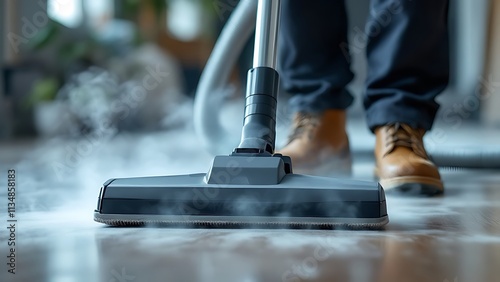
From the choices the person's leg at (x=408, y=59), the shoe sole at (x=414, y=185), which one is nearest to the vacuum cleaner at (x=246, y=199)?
the shoe sole at (x=414, y=185)

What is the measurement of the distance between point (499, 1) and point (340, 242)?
312cm

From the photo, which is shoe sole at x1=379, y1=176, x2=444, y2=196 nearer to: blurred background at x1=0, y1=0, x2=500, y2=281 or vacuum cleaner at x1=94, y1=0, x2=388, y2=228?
blurred background at x1=0, y1=0, x2=500, y2=281

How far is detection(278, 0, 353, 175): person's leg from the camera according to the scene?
131 centimetres

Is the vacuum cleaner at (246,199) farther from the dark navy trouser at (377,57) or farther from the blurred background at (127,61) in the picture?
the blurred background at (127,61)

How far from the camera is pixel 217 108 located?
5.08 feet

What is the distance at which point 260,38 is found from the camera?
0.95 m

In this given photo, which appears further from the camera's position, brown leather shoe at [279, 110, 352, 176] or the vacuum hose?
the vacuum hose

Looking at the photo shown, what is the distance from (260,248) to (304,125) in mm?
656

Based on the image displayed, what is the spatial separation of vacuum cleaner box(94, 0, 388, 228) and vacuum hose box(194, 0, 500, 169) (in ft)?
2.28

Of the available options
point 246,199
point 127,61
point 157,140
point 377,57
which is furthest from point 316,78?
point 127,61

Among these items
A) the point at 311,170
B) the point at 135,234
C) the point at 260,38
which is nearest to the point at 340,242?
the point at 135,234

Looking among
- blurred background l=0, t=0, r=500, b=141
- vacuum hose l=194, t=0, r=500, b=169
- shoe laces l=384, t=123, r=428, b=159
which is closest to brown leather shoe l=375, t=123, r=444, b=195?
shoe laces l=384, t=123, r=428, b=159

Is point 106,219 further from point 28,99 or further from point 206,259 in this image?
point 28,99

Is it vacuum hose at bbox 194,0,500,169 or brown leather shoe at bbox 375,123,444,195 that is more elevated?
vacuum hose at bbox 194,0,500,169
